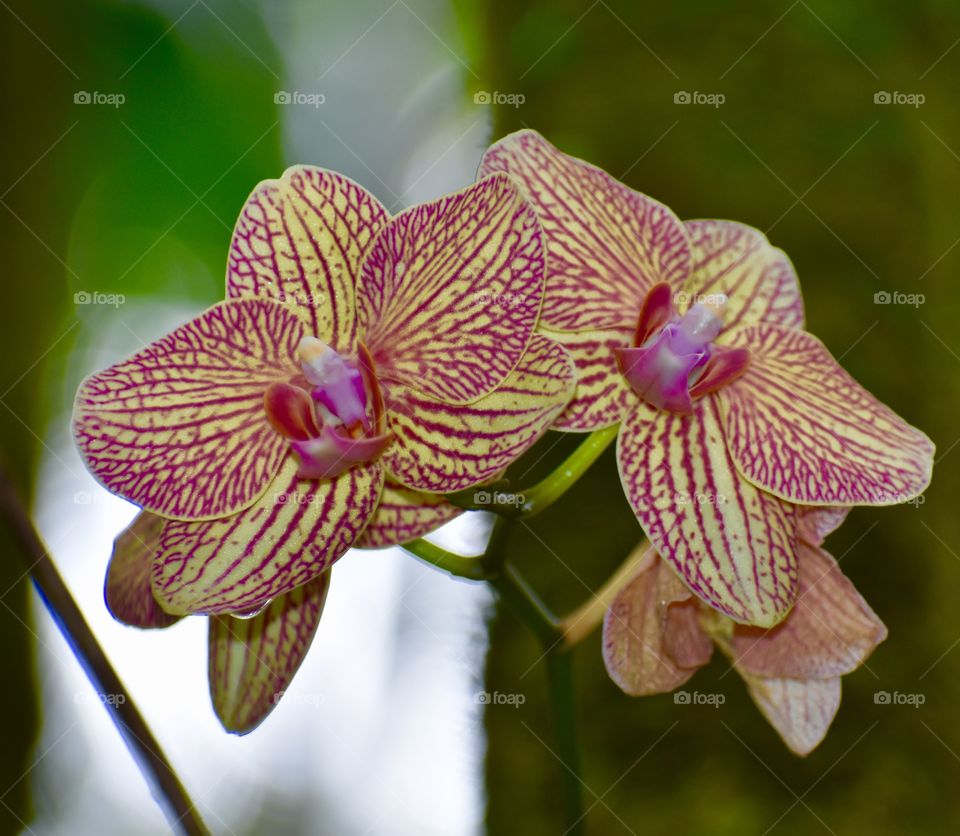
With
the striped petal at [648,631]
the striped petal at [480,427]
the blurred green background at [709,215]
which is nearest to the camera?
the striped petal at [480,427]

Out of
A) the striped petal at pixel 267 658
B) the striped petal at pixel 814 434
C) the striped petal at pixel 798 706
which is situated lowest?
the striped petal at pixel 798 706

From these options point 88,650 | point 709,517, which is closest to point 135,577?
point 88,650

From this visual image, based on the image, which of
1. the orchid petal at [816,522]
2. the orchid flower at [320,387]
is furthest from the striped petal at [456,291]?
the orchid petal at [816,522]

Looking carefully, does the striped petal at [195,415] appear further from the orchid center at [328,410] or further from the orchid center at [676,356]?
the orchid center at [676,356]

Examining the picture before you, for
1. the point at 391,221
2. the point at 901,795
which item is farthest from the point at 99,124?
the point at 901,795

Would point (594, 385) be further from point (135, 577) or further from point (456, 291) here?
point (135, 577)

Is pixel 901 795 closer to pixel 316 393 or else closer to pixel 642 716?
pixel 642 716

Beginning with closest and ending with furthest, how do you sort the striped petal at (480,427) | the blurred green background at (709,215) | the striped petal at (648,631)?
the striped petal at (480,427) < the striped petal at (648,631) < the blurred green background at (709,215)

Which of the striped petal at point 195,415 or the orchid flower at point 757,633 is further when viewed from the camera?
the orchid flower at point 757,633
